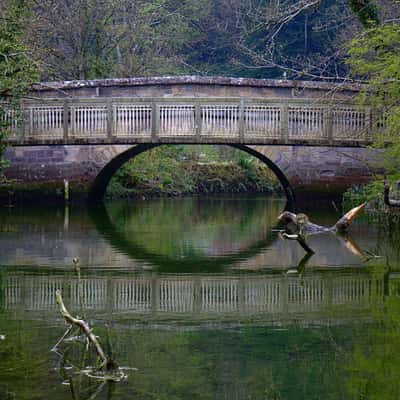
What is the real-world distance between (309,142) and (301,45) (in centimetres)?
1959

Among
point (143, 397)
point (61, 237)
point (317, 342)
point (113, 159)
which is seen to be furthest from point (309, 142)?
point (143, 397)

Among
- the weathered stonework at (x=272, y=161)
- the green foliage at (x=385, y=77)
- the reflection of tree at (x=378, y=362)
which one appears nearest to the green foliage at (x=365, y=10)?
the green foliage at (x=385, y=77)

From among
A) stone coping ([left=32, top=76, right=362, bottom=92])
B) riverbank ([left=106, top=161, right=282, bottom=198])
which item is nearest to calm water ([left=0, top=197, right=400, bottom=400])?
stone coping ([left=32, top=76, right=362, bottom=92])

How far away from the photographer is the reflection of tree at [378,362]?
27.0 ft

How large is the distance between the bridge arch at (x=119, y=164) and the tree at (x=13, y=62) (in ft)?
15.6

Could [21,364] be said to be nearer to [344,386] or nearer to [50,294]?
[344,386]

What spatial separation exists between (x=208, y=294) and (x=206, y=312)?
1245 millimetres

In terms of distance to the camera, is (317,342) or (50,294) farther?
(50,294)

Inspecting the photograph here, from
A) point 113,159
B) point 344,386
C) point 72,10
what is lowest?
point 344,386

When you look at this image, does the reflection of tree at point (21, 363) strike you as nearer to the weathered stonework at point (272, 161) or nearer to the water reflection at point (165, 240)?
the water reflection at point (165, 240)

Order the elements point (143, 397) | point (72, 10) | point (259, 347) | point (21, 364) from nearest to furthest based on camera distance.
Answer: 1. point (143, 397)
2. point (21, 364)
3. point (259, 347)
4. point (72, 10)

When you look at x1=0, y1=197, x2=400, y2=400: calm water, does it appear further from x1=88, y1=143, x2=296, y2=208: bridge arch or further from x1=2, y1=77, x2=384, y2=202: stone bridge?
x1=88, y1=143, x2=296, y2=208: bridge arch

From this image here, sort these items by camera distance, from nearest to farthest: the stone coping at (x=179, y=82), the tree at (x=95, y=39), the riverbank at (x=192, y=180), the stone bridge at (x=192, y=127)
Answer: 1. the stone bridge at (x=192, y=127)
2. the stone coping at (x=179, y=82)
3. the tree at (x=95, y=39)
4. the riverbank at (x=192, y=180)

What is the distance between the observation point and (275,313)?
1135 centimetres
